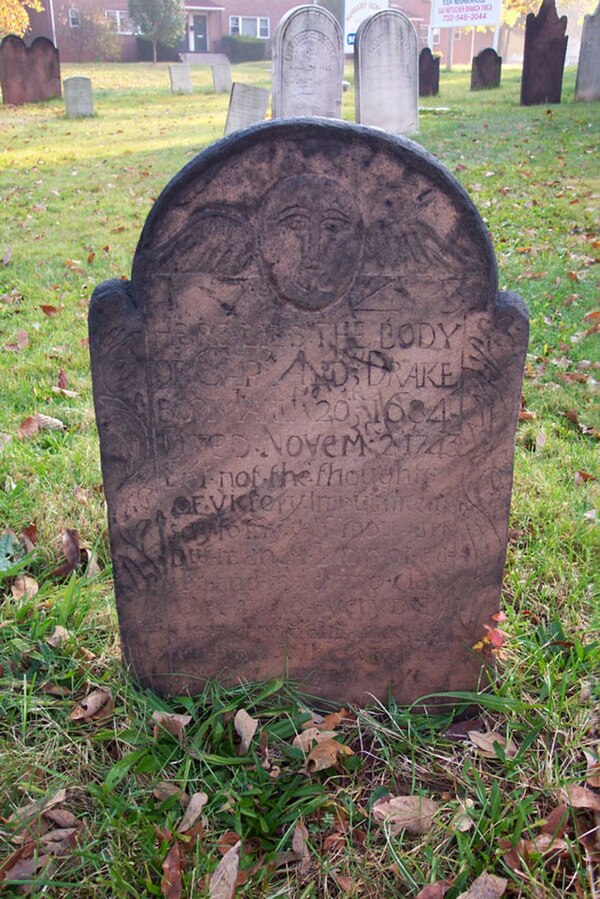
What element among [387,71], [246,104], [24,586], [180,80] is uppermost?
[180,80]

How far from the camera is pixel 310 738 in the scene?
2.34m

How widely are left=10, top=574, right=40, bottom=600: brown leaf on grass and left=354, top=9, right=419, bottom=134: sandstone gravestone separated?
36.1 feet

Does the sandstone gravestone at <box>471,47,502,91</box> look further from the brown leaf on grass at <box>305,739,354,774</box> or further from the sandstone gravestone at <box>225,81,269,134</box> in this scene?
the brown leaf on grass at <box>305,739,354,774</box>

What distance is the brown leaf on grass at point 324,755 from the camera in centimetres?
227

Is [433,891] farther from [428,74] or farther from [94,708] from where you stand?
[428,74]

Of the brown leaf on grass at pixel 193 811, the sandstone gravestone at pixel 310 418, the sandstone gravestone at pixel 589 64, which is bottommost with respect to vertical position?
the brown leaf on grass at pixel 193 811

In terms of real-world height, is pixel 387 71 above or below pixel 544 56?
below

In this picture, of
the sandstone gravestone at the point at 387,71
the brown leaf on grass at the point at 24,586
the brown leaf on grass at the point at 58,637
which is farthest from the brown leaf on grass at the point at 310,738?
the sandstone gravestone at the point at 387,71

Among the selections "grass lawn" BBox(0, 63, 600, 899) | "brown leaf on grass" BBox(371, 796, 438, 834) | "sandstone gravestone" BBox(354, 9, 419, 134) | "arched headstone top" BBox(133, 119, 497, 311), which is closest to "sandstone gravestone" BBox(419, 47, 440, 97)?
"sandstone gravestone" BBox(354, 9, 419, 134)

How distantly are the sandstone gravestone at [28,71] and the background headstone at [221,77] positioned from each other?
606 cm

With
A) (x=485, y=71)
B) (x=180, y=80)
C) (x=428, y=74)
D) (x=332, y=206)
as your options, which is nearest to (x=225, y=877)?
(x=332, y=206)

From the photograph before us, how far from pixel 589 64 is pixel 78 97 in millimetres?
10606

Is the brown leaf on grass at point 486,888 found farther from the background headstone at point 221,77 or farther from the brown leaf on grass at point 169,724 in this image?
the background headstone at point 221,77

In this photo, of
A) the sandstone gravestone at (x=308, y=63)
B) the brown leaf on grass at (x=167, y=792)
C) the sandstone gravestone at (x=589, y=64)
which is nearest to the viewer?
the brown leaf on grass at (x=167, y=792)
